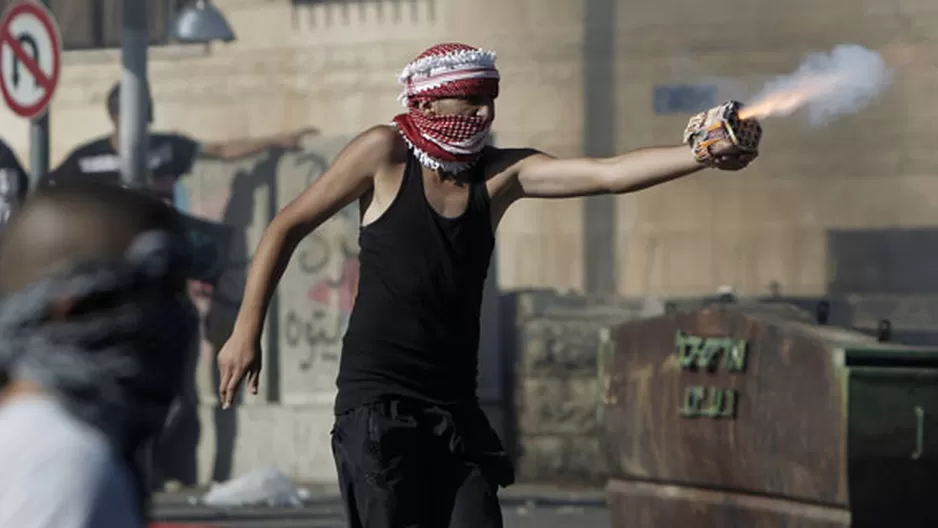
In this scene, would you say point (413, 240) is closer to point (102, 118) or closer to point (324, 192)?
point (324, 192)

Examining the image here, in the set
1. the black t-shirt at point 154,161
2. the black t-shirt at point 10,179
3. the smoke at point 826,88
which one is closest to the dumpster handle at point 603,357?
the smoke at point 826,88

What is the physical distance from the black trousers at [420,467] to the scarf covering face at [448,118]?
60cm

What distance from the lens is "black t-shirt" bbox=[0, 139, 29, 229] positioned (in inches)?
540

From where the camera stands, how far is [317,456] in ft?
47.3

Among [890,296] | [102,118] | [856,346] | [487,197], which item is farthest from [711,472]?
[102,118]

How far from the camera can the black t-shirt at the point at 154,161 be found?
15.0 m

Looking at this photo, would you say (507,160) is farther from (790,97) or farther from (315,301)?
(315,301)

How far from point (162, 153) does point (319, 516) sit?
3.79 metres

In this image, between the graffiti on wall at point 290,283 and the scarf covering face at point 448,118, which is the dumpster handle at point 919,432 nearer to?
the scarf covering face at point 448,118

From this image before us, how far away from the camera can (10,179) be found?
47.7 feet

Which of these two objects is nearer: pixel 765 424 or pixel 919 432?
pixel 919 432

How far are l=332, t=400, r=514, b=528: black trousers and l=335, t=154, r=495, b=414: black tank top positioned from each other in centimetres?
5

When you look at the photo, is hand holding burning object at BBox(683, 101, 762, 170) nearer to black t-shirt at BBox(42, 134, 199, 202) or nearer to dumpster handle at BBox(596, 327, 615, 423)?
dumpster handle at BBox(596, 327, 615, 423)

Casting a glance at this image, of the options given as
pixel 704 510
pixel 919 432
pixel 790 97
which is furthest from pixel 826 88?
pixel 704 510
